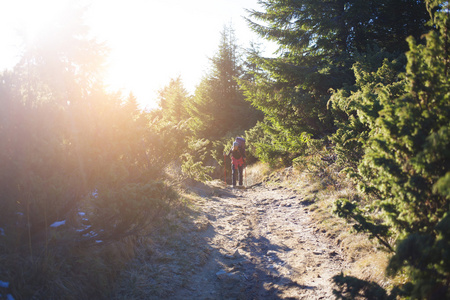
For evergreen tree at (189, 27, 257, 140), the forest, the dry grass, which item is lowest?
the dry grass

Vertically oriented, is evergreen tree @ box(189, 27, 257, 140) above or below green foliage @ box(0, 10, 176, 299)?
above

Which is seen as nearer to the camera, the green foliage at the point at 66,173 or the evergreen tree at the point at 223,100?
the green foliage at the point at 66,173

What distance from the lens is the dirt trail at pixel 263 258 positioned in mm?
3827

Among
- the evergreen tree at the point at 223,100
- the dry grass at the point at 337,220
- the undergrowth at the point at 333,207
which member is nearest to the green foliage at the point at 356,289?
the undergrowth at the point at 333,207

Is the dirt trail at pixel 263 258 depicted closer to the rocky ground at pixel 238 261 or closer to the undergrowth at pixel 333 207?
the rocky ground at pixel 238 261

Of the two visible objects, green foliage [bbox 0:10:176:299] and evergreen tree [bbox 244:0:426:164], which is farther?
evergreen tree [bbox 244:0:426:164]

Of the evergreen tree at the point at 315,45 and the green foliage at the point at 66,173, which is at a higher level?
the evergreen tree at the point at 315,45

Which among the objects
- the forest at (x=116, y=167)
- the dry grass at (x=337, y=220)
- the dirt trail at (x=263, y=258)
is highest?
the forest at (x=116, y=167)

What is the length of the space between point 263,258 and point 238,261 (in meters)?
0.47

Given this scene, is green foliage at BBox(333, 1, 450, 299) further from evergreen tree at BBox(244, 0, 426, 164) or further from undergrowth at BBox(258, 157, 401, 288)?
evergreen tree at BBox(244, 0, 426, 164)

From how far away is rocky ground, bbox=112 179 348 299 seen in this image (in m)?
3.78

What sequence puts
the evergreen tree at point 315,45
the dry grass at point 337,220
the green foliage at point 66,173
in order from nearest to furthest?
1. the green foliage at point 66,173
2. the dry grass at point 337,220
3. the evergreen tree at point 315,45

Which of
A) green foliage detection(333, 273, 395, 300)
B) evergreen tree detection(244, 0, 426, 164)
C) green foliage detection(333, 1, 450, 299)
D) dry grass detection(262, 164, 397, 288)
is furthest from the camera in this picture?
evergreen tree detection(244, 0, 426, 164)

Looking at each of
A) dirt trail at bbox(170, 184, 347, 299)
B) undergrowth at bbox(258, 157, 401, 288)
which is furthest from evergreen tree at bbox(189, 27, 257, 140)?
dirt trail at bbox(170, 184, 347, 299)
